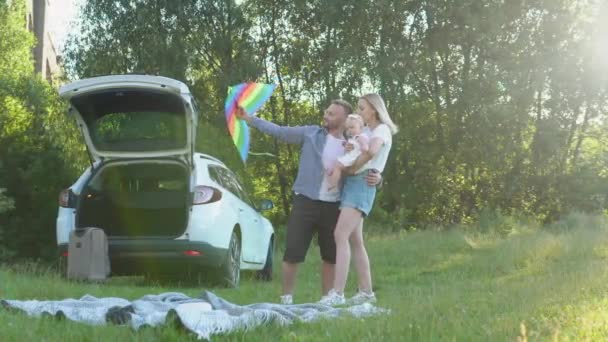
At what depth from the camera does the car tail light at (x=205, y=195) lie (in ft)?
32.8

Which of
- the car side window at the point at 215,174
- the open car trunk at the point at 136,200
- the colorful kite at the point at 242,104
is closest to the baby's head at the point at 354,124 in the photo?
the colorful kite at the point at 242,104

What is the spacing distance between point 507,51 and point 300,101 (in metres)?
6.98

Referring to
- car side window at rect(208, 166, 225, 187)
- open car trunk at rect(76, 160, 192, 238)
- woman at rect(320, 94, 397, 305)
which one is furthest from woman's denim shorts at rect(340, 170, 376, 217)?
open car trunk at rect(76, 160, 192, 238)

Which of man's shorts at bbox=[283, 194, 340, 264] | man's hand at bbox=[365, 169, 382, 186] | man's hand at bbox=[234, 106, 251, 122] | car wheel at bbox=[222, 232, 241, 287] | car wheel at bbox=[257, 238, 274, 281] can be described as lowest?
car wheel at bbox=[257, 238, 274, 281]

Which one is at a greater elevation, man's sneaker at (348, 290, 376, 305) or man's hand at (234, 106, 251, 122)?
man's hand at (234, 106, 251, 122)

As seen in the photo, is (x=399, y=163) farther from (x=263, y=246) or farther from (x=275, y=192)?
(x=263, y=246)

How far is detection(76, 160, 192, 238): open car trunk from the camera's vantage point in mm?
10539

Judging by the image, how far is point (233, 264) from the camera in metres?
10.6

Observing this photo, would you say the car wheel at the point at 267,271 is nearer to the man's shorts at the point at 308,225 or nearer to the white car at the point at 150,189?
the white car at the point at 150,189

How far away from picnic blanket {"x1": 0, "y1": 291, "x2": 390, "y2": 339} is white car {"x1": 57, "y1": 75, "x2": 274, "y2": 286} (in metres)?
3.21

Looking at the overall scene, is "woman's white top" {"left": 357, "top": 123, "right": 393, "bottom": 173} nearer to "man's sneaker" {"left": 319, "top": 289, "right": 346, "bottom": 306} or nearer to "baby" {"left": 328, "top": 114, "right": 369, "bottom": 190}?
"baby" {"left": 328, "top": 114, "right": 369, "bottom": 190}

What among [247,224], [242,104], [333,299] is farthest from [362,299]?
[247,224]

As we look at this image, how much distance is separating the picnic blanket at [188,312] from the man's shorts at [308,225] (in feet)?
4.71

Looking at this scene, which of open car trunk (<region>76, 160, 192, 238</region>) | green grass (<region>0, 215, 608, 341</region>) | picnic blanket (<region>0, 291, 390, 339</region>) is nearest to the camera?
green grass (<region>0, 215, 608, 341</region>)
